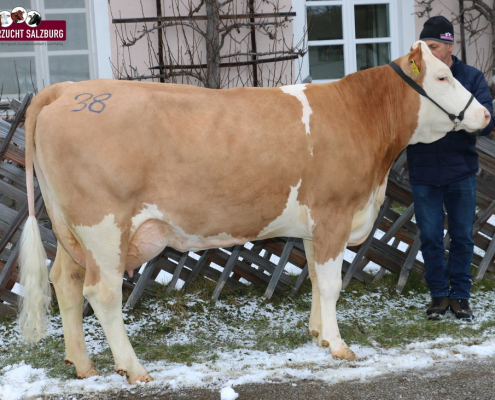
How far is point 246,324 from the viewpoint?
13.2 ft

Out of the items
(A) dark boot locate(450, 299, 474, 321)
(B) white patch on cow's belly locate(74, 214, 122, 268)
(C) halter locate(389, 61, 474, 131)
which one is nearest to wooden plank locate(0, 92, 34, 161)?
→ (B) white patch on cow's belly locate(74, 214, 122, 268)

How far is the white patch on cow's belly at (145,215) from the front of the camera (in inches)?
118

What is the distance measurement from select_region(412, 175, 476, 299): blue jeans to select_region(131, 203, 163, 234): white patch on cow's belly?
72.2 inches

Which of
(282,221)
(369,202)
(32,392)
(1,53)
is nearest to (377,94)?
(369,202)

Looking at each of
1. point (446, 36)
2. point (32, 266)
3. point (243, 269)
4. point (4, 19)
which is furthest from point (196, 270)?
point (4, 19)

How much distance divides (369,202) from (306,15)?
433 cm

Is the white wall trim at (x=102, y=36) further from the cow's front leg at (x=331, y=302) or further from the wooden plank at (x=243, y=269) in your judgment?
the cow's front leg at (x=331, y=302)

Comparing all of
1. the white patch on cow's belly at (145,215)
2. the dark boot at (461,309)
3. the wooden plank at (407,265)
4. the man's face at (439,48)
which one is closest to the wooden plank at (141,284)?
Answer: the white patch on cow's belly at (145,215)

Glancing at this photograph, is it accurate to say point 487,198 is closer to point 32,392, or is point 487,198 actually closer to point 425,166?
point 425,166

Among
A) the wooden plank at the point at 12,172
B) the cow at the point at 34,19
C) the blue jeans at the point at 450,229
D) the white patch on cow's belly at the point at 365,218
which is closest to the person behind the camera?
the white patch on cow's belly at the point at 365,218

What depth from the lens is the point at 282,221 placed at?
3285 millimetres

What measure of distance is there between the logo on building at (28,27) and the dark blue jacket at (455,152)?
4.91m

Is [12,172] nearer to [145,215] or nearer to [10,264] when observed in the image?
[10,264]

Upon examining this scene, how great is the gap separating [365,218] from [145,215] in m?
1.31
